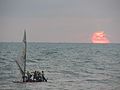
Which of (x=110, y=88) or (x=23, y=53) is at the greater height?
(x=23, y=53)

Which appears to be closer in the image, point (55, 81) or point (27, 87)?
point (27, 87)

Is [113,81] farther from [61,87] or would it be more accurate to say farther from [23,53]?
[23,53]

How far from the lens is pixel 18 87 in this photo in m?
20.7

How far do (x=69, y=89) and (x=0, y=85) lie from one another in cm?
416

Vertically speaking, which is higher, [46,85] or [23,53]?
[23,53]

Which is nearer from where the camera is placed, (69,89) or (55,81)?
(69,89)

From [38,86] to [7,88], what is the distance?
2025mm

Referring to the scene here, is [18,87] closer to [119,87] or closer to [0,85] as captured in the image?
[0,85]

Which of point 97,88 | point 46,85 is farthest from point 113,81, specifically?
point 46,85

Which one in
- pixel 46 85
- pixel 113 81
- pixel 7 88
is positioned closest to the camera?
pixel 7 88

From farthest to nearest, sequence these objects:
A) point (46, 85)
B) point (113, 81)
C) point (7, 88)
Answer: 1. point (113, 81)
2. point (46, 85)
3. point (7, 88)

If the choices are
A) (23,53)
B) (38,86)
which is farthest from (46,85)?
(23,53)

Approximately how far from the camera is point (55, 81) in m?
24.2

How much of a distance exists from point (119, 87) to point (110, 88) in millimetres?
545
